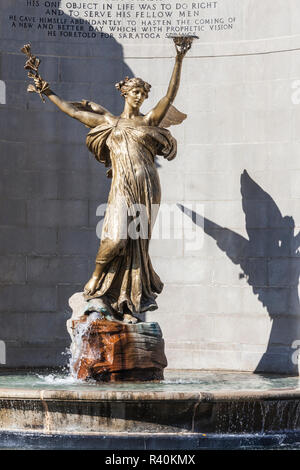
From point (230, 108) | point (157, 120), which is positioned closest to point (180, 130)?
point (230, 108)

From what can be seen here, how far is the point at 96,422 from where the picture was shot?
26.3ft

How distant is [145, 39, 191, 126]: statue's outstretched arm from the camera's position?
9.98 metres

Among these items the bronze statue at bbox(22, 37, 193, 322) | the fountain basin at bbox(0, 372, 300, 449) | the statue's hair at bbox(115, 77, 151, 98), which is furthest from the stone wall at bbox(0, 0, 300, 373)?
the fountain basin at bbox(0, 372, 300, 449)

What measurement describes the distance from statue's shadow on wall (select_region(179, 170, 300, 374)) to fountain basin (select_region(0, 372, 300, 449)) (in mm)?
3729

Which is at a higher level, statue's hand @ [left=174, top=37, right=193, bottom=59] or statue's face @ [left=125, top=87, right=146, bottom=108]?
statue's hand @ [left=174, top=37, right=193, bottom=59]

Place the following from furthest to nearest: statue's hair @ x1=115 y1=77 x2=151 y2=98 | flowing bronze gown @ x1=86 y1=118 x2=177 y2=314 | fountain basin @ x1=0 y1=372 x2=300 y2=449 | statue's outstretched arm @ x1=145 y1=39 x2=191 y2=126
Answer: statue's hair @ x1=115 y1=77 x2=151 y2=98 < statue's outstretched arm @ x1=145 y1=39 x2=191 y2=126 < flowing bronze gown @ x1=86 y1=118 x2=177 y2=314 < fountain basin @ x1=0 y1=372 x2=300 y2=449

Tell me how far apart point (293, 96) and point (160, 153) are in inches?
107

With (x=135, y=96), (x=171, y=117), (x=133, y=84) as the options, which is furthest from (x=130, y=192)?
(x=171, y=117)

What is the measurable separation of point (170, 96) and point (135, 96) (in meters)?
0.40

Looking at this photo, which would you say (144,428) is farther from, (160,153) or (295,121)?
(295,121)

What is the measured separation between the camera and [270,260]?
12125 millimetres

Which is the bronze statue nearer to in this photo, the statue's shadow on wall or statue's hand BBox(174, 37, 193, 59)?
statue's hand BBox(174, 37, 193, 59)

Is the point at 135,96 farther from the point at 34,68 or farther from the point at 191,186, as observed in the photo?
the point at 191,186
